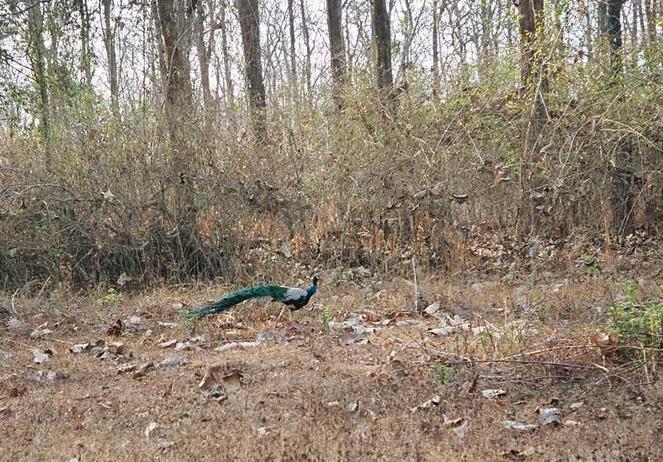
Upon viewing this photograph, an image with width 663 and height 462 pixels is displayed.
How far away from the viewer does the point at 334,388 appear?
14.6 feet

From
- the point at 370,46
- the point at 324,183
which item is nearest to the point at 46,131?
the point at 324,183

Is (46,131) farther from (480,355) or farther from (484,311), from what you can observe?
(480,355)

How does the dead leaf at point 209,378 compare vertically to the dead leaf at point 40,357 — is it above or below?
below

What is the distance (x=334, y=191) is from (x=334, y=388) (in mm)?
5065

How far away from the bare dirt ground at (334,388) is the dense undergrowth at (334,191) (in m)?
2.02

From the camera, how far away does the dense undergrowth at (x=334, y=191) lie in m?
8.66

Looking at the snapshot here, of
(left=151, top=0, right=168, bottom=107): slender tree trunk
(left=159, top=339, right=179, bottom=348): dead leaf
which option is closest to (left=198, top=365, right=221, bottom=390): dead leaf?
(left=159, top=339, right=179, bottom=348): dead leaf

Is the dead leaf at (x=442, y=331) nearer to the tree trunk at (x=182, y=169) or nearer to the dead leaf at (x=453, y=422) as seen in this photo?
the dead leaf at (x=453, y=422)

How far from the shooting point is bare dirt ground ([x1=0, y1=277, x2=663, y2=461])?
12.0 feet

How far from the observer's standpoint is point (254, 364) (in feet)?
16.9

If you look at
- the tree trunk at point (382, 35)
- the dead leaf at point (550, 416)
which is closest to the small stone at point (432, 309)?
the dead leaf at point (550, 416)

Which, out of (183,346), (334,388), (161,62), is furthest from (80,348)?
(161,62)

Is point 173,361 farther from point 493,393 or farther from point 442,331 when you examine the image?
point 493,393

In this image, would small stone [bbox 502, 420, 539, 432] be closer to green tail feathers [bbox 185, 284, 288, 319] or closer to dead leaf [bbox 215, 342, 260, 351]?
dead leaf [bbox 215, 342, 260, 351]
